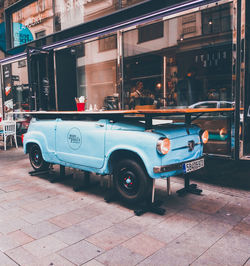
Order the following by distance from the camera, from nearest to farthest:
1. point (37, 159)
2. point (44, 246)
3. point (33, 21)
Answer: point (44, 246)
point (37, 159)
point (33, 21)

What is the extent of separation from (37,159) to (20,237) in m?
3.12

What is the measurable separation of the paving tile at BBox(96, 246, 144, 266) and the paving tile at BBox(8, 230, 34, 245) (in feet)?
3.11

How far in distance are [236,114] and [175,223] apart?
2.70 meters

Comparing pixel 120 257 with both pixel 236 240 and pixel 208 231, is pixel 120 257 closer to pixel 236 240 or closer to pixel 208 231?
pixel 208 231

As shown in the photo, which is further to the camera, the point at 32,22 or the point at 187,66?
the point at 32,22

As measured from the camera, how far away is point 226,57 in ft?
19.1

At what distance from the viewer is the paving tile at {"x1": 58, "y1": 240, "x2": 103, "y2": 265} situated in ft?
9.00

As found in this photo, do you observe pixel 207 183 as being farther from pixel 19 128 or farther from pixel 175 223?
pixel 19 128

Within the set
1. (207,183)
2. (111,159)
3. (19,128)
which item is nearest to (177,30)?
(207,183)

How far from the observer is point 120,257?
2.78 meters

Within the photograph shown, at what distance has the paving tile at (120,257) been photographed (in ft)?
8.81

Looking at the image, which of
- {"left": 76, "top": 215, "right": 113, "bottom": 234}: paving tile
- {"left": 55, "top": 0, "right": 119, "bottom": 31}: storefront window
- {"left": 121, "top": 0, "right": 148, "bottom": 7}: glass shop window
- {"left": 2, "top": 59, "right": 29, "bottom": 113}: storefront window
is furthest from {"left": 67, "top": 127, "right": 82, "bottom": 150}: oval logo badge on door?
{"left": 2, "top": 59, "right": 29, "bottom": 113}: storefront window

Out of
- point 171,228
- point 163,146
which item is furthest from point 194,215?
point 163,146

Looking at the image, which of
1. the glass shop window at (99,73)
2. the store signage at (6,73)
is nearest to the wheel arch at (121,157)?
the glass shop window at (99,73)
